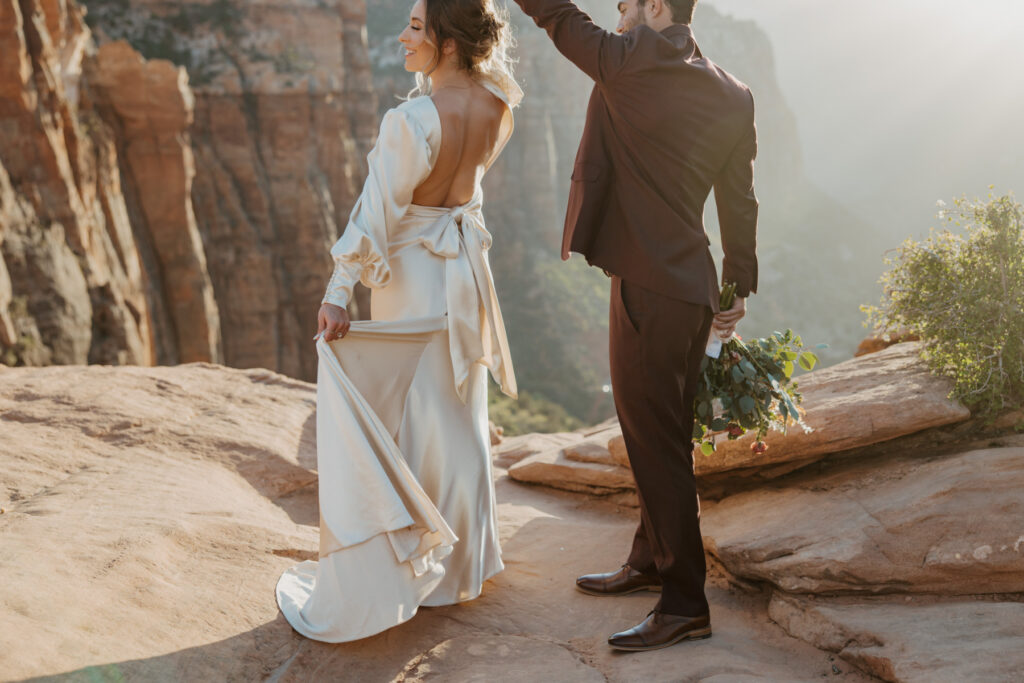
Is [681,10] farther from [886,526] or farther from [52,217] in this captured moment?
[52,217]

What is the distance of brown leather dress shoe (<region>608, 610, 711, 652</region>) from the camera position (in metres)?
2.76

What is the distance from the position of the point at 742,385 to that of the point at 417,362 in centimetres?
122

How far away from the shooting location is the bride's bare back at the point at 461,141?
297cm

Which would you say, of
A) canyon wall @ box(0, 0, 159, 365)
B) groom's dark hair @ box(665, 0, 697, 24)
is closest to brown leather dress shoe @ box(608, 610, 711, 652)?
groom's dark hair @ box(665, 0, 697, 24)

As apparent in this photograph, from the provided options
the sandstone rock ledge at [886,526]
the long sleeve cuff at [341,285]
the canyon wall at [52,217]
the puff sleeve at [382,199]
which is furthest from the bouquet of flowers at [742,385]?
the canyon wall at [52,217]

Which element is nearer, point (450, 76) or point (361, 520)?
point (361, 520)

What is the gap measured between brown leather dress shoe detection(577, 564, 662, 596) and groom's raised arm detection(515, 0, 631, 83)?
1.85 meters

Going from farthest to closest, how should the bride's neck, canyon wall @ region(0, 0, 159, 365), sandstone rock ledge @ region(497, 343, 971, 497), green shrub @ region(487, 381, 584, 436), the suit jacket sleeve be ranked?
green shrub @ region(487, 381, 584, 436) → canyon wall @ region(0, 0, 159, 365) → sandstone rock ledge @ region(497, 343, 971, 497) → the bride's neck → the suit jacket sleeve

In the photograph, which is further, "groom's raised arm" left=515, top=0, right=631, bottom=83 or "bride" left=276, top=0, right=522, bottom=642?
"bride" left=276, top=0, right=522, bottom=642

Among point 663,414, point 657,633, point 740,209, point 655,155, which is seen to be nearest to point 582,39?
point 655,155

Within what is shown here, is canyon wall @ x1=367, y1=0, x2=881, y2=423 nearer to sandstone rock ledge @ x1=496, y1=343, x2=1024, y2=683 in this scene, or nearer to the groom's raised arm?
sandstone rock ledge @ x1=496, y1=343, x2=1024, y2=683

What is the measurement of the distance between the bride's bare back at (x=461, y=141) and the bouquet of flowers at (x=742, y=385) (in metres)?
1.03

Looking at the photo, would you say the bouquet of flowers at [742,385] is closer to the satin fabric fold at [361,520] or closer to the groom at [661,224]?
the groom at [661,224]

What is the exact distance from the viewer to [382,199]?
2.90 meters
